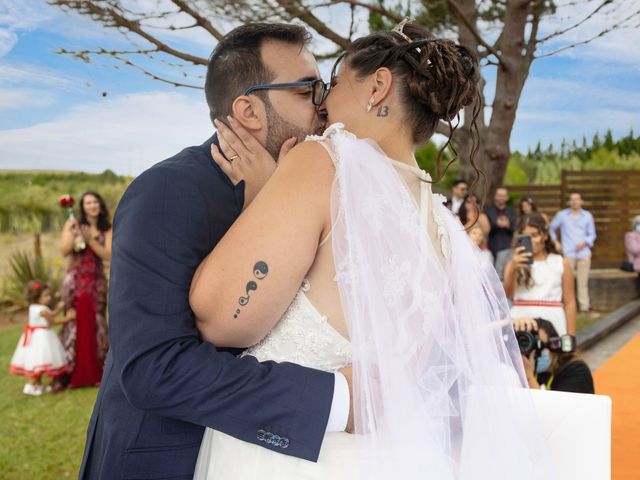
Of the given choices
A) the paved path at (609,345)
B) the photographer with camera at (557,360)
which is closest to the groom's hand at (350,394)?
the photographer with camera at (557,360)

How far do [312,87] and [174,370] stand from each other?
2.50 ft

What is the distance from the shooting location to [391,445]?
1.38m

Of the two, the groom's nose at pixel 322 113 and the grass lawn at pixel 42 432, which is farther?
the grass lawn at pixel 42 432

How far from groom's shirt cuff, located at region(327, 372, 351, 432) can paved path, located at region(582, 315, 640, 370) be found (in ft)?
18.9

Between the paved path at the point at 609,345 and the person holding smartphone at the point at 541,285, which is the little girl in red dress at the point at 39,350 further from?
the paved path at the point at 609,345

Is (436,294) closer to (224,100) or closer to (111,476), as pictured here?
(224,100)

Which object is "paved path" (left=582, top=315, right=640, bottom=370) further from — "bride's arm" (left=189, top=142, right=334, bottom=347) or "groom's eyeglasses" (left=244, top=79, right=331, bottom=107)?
"bride's arm" (left=189, top=142, right=334, bottom=347)

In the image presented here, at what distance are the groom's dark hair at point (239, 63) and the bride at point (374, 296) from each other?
8.0 inches

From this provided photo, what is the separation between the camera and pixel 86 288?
20.1 ft

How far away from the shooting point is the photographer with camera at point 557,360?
3807 millimetres

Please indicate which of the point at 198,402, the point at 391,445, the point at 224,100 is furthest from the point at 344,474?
the point at 224,100

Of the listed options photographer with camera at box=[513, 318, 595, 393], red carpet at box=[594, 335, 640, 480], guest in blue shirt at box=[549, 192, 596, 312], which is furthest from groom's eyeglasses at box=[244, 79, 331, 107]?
guest in blue shirt at box=[549, 192, 596, 312]

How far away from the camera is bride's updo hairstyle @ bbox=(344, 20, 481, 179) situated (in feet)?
4.81

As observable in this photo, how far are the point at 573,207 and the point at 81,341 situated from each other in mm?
7700
